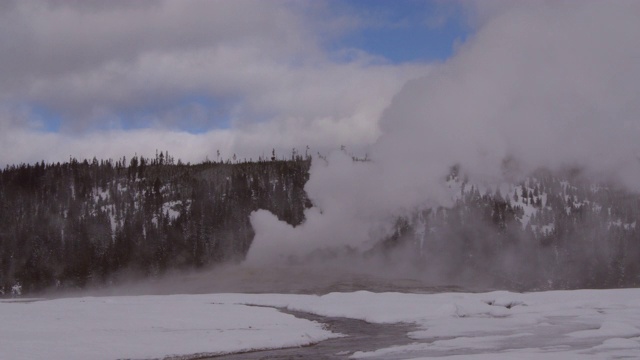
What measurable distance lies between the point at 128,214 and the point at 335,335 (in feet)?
409

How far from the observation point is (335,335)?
39.0 metres

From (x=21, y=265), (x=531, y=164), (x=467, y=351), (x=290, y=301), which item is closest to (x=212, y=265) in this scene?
(x=21, y=265)

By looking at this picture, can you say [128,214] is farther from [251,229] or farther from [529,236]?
[529,236]

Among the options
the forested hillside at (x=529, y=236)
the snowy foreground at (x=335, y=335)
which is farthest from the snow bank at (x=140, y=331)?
the forested hillside at (x=529, y=236)

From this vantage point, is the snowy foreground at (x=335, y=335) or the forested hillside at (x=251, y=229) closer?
the snowy foreground at (x=335, y=335)

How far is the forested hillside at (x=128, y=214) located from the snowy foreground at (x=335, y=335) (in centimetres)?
7113

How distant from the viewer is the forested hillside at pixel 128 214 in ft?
427

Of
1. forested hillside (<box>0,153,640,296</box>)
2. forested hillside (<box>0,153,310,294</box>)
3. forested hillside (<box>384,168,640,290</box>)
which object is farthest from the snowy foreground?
forested hillside (<box>0,153,310,294</box>)

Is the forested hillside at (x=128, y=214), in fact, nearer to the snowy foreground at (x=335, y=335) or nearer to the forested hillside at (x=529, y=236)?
the forested hillside at (x=529, y=236)

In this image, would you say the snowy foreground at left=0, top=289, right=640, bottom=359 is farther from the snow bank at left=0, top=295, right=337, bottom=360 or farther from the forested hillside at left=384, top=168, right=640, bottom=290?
the forested hillside at left=384, top=168, right=640, bottom=290

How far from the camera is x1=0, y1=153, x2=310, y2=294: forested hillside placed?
130125mm

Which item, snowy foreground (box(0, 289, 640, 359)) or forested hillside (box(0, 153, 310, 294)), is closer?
snowy foreground (box(0, 289, 640, 359))

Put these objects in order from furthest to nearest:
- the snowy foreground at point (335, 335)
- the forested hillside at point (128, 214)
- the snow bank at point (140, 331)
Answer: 1. the forested hillside at point (128, 214)
2. the snow bank at point (140, 331)
3. the snowy foreground at point (335, 335)

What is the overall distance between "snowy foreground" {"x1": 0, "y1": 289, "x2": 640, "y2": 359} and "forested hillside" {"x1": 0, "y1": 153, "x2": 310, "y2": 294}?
7113 centimetres
